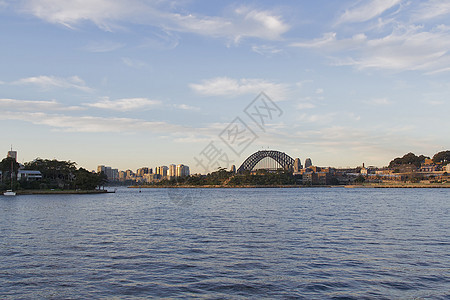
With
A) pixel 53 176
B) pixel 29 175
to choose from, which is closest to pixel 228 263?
pixel 29 175

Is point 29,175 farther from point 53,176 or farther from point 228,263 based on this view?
point 228,263

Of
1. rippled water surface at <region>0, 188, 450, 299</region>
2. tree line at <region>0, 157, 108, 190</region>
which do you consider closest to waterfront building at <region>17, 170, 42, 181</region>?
tree line at <region>0, 157, 108, 190</region>

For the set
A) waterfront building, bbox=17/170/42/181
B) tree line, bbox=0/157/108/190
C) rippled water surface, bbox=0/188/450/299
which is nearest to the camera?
rippled water surface, bbox=0/188/450/299

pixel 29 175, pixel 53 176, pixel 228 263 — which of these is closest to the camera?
pixel 228 263

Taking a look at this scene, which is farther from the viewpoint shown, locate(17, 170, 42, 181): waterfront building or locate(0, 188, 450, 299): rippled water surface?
locate(17, 170, 42, 181): waterfront building

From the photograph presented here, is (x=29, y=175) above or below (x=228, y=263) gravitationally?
above

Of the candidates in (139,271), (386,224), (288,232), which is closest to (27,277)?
(139,271)

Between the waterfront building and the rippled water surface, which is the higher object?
the waterfront building

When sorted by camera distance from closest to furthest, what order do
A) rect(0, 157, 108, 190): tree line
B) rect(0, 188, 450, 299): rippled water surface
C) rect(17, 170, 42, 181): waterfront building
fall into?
rect(0, 188, 450, 299): rippled water surface < rect(0, 157, 108, 190): tree line < rect(17, 170, 42, 181): waterfront building

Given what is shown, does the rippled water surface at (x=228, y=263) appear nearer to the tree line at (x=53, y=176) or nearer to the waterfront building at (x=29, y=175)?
the tree line at (x=53, y=176)

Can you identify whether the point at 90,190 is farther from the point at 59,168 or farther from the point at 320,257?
the point at 320,257

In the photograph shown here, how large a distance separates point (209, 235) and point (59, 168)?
14375cm

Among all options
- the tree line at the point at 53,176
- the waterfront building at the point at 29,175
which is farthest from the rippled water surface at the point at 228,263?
the waterfront building at the point at 29,175

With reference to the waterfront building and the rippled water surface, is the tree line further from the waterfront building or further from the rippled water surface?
the rippled water surface
